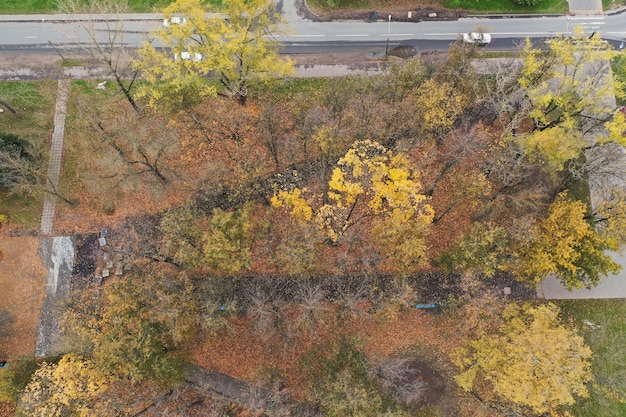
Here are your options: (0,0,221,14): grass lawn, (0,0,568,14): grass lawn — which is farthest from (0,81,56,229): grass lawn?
(0,0,568,14): grass lawn

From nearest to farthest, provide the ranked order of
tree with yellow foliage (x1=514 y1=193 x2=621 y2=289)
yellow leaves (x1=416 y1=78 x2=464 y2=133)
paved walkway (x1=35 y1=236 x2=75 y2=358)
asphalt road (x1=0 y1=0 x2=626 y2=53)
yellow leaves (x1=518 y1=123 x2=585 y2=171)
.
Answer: yellow leaves (x1=518 y1=123 x2=585 y2=171) < tree with yellow foliage (x1=514 y1=193 x2=621 y2=289) < yellow leaves (x1=416 y1=78 x2=464 y2=133) < paved walkway (x1=35 y1=236 x2=75 y2=358) < asphalt road (x1=0 y1=0 x2=626 y2=53)

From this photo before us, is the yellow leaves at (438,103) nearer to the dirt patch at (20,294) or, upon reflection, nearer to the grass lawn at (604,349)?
the grass lawn at (604,349)

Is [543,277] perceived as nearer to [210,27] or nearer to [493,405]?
[493,405]

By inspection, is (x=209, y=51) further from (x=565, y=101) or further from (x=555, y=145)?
(x=565, y=101)

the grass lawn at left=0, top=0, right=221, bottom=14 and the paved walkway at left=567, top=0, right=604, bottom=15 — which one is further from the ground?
the paved walkway at left=567, top=0, right=604, bottom=15

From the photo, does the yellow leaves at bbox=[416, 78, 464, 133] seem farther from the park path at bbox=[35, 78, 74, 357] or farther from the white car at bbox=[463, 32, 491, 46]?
the park path at bbox=[35, 78, 74, 357]

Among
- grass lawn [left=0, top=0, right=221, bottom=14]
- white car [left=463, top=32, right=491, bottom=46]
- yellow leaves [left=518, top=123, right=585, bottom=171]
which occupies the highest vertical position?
grass lawn [left=0, top=0, right=221, bottom=14]
